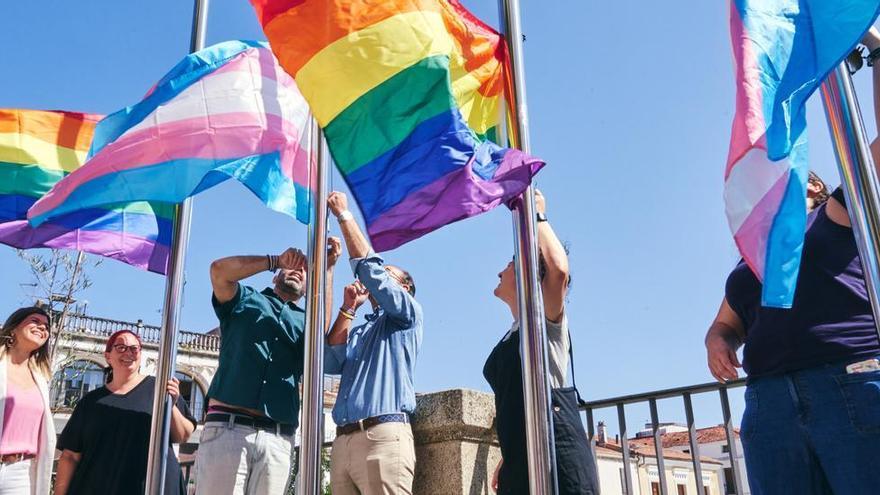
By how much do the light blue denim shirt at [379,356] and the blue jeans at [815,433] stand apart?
1945 mm

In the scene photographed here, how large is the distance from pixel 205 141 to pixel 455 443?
2.14m

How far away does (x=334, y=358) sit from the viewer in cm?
448

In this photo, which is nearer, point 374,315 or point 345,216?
point 345,216

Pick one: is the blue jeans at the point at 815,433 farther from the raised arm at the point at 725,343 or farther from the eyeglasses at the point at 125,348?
the eyeglasses at the point at 125,348

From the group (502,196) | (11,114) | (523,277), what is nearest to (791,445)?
(523,277)

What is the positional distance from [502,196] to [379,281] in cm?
125

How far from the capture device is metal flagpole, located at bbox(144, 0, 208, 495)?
3.76 metres

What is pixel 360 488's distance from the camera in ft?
13.0

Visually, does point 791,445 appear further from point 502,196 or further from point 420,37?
point 420,37

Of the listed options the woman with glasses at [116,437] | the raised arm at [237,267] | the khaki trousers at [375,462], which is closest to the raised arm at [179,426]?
the woman with glasses at [116,437]

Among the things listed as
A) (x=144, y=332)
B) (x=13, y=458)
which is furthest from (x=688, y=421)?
(x=144, y=332)

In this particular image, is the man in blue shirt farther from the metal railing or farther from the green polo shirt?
the metal railing

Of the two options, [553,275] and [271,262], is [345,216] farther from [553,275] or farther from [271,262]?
[553,275]

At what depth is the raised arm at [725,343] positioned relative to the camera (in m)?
2.96
